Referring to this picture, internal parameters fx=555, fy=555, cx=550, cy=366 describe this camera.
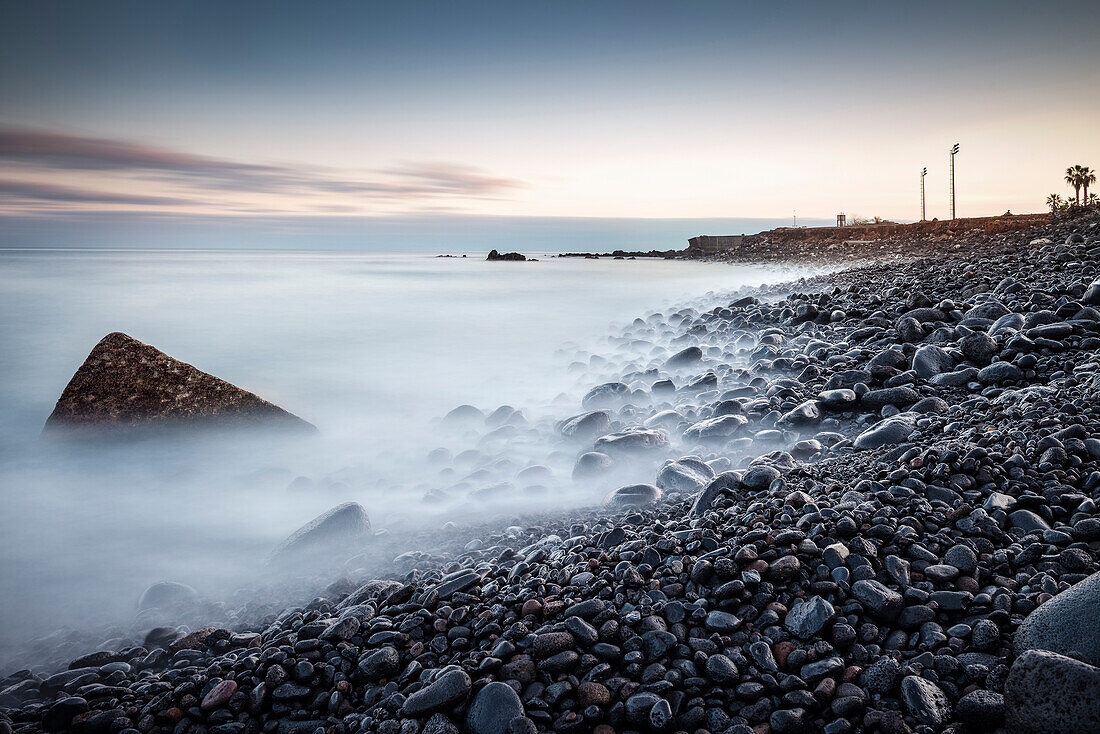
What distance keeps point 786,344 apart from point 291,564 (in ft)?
20.1

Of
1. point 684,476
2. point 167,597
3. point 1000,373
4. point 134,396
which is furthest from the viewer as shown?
point 134,396

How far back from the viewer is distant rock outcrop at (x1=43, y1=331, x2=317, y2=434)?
5.52 meters

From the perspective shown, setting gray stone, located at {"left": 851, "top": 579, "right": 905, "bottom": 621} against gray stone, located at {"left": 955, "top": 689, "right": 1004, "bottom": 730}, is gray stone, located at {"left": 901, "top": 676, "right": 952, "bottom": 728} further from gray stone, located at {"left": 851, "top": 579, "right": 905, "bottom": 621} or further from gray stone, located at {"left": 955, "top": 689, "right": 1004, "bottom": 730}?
gray stone, located at {"left": 851, "top": 579, "right": 905, "bottom": 621}

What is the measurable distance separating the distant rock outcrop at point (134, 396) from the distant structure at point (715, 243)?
168ft

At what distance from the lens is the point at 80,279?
70.3 feet

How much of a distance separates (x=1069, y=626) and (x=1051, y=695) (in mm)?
294

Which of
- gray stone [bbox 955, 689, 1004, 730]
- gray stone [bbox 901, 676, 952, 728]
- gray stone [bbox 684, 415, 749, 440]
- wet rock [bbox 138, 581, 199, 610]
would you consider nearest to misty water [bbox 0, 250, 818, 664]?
wet rock [bbox 138, 581, 199, 610]

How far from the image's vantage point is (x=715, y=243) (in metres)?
56.2

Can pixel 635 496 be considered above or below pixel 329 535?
above

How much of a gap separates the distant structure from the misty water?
41.6m

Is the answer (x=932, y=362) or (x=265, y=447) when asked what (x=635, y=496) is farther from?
(x=265, y=447)

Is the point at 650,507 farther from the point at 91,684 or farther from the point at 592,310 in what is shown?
the point at 592,310

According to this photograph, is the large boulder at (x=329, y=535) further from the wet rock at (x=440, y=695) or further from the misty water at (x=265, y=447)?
the wet rock at (x=440, y=695)

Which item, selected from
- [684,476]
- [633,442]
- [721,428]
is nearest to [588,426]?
[633,442]
